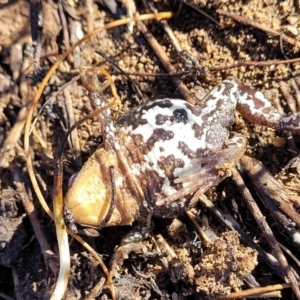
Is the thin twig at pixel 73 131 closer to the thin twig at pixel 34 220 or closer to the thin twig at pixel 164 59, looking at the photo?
the thin twig at pixel 34 220

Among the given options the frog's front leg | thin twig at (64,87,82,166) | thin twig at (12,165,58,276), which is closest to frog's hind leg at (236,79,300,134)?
the frog's front leg

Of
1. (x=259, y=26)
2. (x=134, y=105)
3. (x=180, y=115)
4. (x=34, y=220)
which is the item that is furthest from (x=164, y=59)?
(x=34, y=220)

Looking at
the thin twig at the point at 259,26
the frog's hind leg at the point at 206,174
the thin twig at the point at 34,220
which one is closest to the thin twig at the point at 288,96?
the thin twig at the point at 259,26

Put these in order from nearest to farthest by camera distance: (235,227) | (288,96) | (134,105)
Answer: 1. (235,227)
2. (288,96)
3. (134,105)

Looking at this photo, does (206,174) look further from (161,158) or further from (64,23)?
(64,23)

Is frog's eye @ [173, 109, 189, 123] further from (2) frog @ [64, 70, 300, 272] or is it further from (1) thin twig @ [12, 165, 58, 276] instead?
(1) thin twig @ [12, 165, 58, 276]

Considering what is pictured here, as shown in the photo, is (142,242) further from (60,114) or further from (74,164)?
(60,114)

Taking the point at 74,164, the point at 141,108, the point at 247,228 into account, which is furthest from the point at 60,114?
the point at 247,228

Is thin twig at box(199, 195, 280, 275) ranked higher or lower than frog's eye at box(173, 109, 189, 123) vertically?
lower
